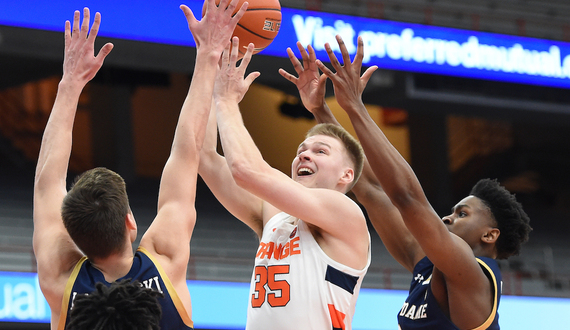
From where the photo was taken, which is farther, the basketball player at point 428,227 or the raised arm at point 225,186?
the raised arm at point 225,186

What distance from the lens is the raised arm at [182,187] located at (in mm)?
2488

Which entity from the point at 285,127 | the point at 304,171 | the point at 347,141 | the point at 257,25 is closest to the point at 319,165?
the point at 304,171

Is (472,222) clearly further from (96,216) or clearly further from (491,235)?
(96,216)

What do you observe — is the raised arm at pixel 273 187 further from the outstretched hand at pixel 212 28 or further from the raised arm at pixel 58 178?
the raised arm at pixel 58 178

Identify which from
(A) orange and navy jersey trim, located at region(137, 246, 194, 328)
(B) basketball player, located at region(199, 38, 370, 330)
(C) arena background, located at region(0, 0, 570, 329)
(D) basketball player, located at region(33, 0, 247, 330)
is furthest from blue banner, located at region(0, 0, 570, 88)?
(A) orange and navy jersey trim, located at region(137, 246, 194, 328)

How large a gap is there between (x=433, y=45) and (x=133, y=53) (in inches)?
153

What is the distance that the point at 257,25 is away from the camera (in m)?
3.72

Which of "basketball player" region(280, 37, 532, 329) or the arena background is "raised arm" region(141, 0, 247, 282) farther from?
the arena background

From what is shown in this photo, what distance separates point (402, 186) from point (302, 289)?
64 cm

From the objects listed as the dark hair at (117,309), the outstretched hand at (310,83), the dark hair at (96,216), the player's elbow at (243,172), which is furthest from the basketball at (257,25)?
the dark hair at (117,309)

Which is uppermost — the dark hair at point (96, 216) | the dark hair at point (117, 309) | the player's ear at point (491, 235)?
the player's ear at point (491, 235)

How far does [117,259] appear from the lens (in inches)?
94.9

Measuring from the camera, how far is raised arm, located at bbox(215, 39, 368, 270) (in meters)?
2.87

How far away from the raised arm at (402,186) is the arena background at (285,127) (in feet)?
16.3
